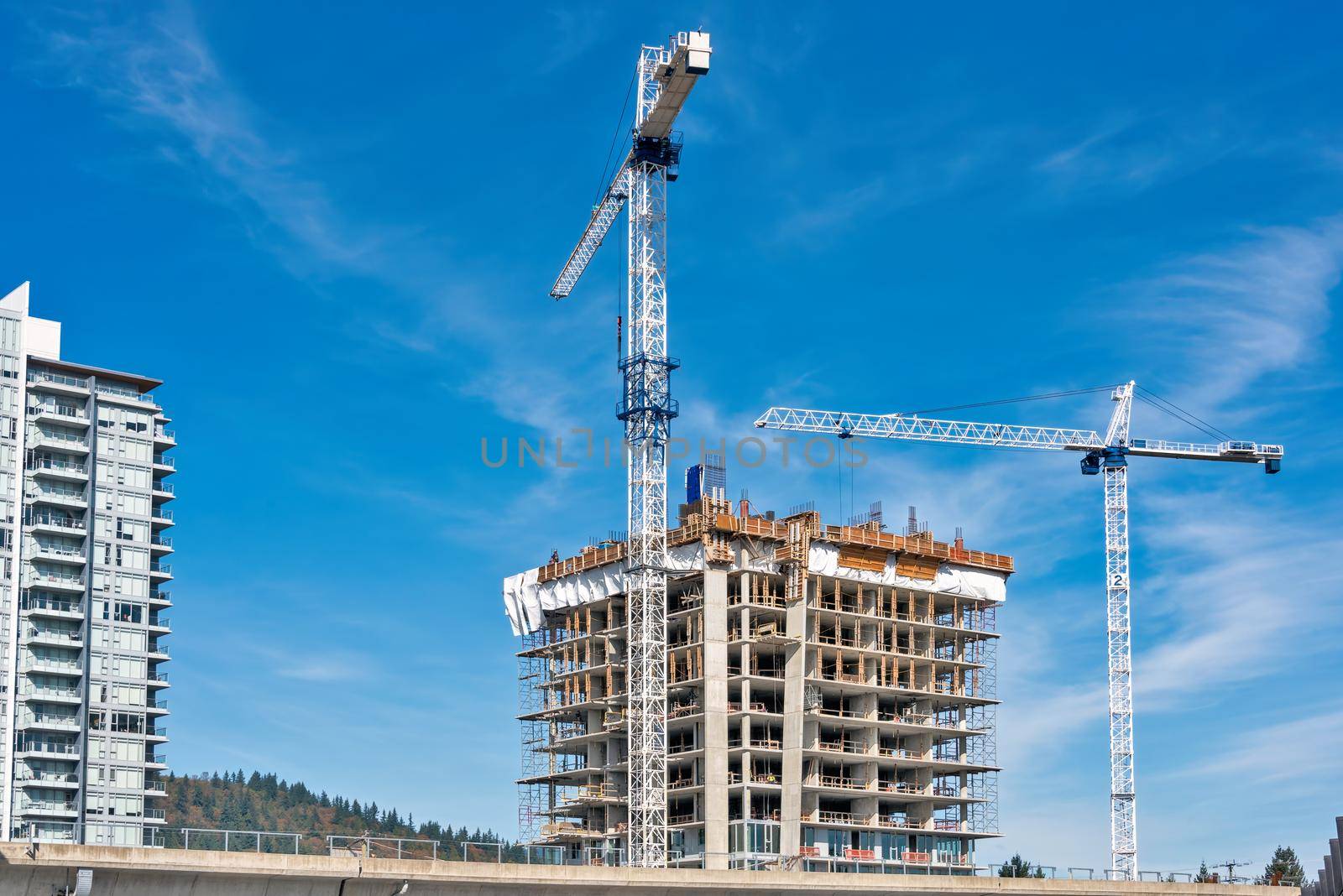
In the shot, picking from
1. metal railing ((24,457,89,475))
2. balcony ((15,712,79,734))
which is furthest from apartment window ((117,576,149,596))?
balcony ((15,712,79,734))

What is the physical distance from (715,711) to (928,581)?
2721 cm

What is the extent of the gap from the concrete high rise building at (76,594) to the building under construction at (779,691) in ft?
116

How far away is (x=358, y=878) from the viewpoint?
74812 millimetres

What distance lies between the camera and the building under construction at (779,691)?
501 ft

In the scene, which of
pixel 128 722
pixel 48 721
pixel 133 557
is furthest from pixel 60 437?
pixel 128 722

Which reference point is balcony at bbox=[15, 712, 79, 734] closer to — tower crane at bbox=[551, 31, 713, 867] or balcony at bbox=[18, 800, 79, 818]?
balcony at bbox=[18, 800, 79, 818]

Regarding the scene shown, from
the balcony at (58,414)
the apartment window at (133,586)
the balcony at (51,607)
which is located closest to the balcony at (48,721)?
the balcony at (51,607)

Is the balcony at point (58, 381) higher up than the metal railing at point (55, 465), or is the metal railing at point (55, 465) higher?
the balcony at point (58, 381)

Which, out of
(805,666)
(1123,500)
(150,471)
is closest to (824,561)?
(805,666)

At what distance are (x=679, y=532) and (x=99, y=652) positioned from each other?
5446 centimetres

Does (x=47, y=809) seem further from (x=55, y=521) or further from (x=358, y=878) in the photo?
(x=358, y=878)

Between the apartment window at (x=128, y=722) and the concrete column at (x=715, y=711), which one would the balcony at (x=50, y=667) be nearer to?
the apartment window at (x=128, y=722)

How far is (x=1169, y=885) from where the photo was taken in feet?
361

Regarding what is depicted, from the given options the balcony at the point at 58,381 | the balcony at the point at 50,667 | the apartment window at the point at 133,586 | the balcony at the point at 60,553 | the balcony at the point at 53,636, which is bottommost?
the balcony at the point at 50,667
